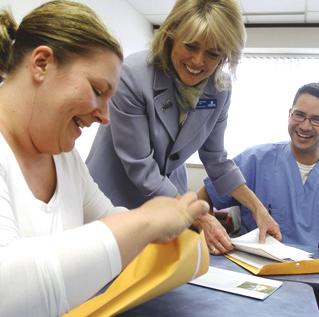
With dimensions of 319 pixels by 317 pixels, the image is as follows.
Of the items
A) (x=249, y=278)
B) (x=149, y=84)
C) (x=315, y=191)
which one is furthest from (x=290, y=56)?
(x=249, y=278)

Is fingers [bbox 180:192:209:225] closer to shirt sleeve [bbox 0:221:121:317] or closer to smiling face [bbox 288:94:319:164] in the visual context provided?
shirt sleeve [bbox 0:221:121:317]

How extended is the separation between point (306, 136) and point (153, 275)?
1.39m

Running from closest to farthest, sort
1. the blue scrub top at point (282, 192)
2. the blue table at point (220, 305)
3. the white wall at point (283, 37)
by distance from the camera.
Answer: the blue table at point (220, 305)
the blue scrub top at point (282, 192)
the white wall at point (283, 37)

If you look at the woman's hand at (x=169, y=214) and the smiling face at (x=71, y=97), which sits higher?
the smiling face at (x=71, y=97)

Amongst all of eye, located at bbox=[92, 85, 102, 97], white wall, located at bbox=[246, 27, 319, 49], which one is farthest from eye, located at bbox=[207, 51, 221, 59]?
white wall, located at bbox=[246, 27, 319, 49]

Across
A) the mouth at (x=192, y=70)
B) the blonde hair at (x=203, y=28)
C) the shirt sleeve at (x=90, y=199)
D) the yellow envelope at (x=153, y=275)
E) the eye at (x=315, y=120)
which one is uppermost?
the blonde hair at (x=203, y=28)

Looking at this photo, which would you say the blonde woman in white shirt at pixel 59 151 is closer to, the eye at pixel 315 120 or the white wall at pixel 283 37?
the eye at pixel 315 120

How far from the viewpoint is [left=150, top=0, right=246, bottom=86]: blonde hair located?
47.8 inches

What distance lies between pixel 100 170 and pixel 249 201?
57cm

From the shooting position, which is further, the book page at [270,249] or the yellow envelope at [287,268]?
the book page at [270,249]

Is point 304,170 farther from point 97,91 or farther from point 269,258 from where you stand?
point 97,91

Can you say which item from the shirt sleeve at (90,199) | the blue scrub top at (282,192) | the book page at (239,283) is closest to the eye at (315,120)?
the blue scrub top at (282,192)

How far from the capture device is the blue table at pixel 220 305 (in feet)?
2.73

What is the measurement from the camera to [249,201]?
159 centimetres
